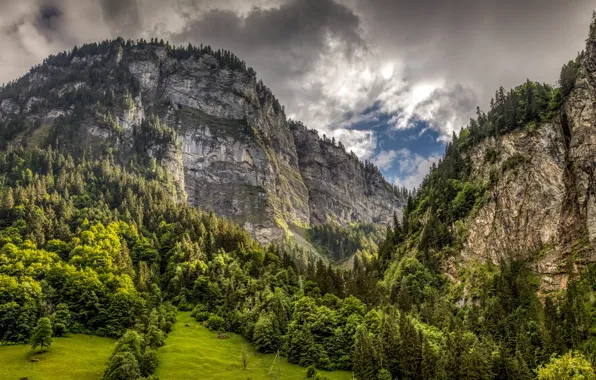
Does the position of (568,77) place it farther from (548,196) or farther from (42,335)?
(42,335)

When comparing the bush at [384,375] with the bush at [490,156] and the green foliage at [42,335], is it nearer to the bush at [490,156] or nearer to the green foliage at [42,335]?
the green foliage at [42,335]

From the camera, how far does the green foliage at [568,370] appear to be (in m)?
85.9

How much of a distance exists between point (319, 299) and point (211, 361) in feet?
156

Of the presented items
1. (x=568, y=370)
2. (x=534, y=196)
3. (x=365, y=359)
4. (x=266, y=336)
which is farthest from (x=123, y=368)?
(x=534, y=196)

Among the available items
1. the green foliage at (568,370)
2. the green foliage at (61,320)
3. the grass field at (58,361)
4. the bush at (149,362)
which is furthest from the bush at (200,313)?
the green foliage at (568,370)

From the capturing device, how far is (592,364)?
93562mm

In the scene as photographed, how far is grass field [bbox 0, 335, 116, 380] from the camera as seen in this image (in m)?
92.2

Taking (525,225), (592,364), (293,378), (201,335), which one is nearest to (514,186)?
(525,225)

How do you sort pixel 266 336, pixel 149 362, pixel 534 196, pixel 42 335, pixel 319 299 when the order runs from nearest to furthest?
pixel 149 362 → pixel 42 335 → pixel 266 336 → pixel 319 299 → pixel 534 196

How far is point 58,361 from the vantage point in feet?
331

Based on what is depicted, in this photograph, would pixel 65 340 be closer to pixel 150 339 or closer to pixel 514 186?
pixel 150 339

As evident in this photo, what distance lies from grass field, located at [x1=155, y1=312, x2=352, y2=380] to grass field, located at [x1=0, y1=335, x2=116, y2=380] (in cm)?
1457

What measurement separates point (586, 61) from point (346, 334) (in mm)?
136069

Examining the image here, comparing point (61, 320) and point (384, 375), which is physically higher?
point (61, 320)
